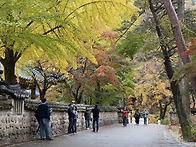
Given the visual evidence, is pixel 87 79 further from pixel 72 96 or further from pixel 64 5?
pixel 64 5

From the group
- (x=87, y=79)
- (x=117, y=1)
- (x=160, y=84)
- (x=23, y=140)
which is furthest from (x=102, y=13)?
(x=160, y=84)

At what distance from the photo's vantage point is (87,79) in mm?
21219

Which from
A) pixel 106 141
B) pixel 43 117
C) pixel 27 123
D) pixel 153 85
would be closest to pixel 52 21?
pixel 43 117

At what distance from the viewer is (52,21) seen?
9.02 m

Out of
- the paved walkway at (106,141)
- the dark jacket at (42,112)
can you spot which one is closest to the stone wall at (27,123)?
the dark jacket at (42,112)

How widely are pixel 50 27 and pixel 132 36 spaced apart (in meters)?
5.49

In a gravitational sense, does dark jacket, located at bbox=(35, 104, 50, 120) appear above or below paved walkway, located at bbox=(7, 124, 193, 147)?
above

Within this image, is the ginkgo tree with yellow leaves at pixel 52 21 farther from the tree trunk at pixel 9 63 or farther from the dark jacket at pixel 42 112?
the dark jacket at pixel 42 112

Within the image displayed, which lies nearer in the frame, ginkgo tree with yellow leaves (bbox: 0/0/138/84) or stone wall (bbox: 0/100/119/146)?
ginkgo tree with yellow leaves (bbox: 0/0/138/84)

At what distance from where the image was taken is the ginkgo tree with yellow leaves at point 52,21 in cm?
816

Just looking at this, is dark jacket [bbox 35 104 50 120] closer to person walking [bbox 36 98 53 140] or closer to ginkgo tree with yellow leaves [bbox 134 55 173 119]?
person walking [bbox 36 98 53 140]

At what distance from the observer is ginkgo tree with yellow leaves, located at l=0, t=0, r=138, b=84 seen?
8164 mm

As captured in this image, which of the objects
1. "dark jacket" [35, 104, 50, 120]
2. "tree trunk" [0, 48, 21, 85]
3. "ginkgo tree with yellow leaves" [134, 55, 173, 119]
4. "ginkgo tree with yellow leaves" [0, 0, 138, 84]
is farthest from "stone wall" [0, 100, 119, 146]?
"ginkgo tree with yellow leaves" [134, 55, 173, 119]

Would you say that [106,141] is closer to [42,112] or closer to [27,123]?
[42,112]
